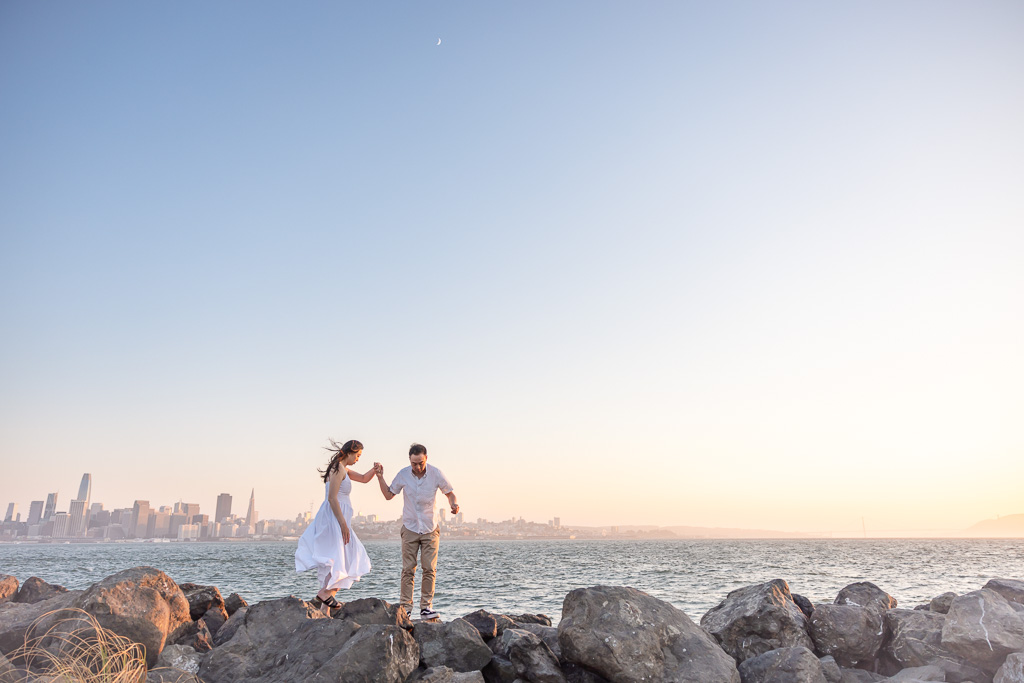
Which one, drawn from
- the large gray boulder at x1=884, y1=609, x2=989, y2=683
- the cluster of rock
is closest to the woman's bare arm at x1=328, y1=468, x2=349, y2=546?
the cluster of rock

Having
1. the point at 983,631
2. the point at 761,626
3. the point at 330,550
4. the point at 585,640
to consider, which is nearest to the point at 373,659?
the point at 585,640

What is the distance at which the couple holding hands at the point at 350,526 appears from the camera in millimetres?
8719

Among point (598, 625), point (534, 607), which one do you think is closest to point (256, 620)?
point (598, 625)

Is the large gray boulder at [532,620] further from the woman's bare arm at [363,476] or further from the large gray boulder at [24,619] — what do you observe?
the large gray boulder at [24,619]

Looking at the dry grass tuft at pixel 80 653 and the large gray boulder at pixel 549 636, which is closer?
the dry grass tuft at pixel 80 653

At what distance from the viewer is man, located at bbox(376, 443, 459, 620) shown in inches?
349

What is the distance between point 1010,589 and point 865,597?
213cm

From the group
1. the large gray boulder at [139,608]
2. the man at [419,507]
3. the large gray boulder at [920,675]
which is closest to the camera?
the large gray boulder at [920,675]

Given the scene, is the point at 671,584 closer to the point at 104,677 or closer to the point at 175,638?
the point at 175,638

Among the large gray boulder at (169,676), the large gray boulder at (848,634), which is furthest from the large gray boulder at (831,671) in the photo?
the large gray boulder at (169,676)

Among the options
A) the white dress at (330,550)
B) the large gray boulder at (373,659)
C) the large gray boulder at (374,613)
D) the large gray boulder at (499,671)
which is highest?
the white dress at (330,550)

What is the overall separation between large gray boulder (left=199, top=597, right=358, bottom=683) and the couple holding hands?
0.72 metres

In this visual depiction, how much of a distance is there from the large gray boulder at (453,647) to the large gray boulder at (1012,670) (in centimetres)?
552

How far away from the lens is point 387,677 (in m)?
6.44
